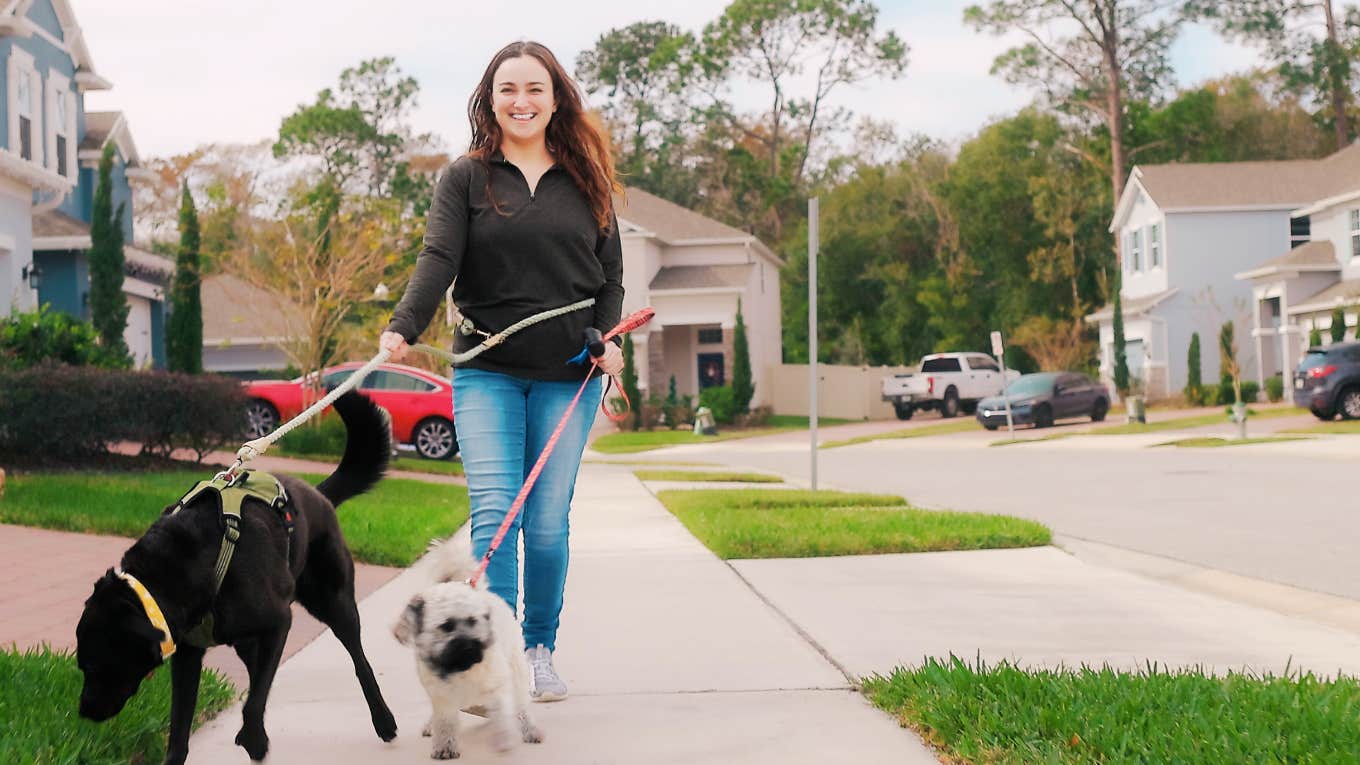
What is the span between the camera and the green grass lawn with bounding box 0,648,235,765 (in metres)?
4.08

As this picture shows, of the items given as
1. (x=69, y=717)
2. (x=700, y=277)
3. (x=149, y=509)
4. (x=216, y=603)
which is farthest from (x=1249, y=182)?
(x=216, y=603)

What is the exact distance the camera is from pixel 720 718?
484 centimetres

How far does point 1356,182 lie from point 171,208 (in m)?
42.2

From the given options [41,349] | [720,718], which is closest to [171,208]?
[41,349]

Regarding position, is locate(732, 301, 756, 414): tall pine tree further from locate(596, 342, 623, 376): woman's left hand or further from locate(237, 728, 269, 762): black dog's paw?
locate(237, 728, 269, 762): black dog's paw

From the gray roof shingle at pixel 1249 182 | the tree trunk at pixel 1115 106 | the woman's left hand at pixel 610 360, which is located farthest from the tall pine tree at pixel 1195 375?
the woman's left hand at pixel 610 360

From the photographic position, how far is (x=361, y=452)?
5.02 meters

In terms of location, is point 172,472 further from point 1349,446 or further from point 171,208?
point 171,208

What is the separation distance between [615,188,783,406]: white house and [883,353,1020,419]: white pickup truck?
457 cm

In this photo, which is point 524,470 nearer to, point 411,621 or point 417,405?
point 411,621

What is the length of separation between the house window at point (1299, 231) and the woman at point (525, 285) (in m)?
44.6

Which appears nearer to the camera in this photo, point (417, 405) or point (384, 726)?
point (384, 726)

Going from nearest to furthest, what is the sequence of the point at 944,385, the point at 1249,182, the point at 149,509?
the point at 149,509 < the point at 1249,182 < the point at 944,385

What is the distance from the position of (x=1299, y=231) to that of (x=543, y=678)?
1784 inches
